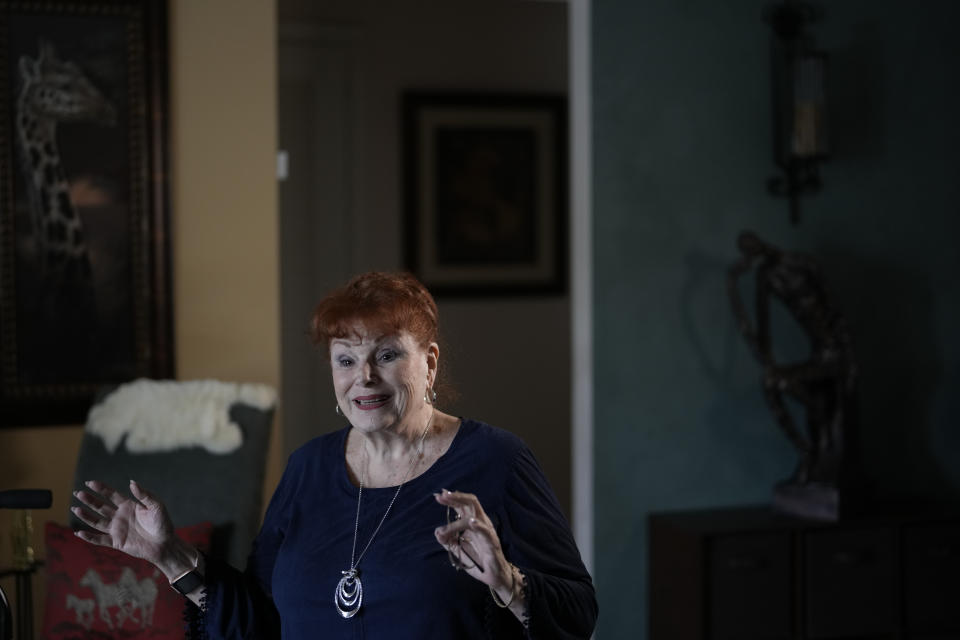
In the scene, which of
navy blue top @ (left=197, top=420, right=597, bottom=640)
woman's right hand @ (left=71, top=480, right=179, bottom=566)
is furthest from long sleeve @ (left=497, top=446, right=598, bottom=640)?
woman's right hand @ (left=71, top=480, right=179, bottom=566)

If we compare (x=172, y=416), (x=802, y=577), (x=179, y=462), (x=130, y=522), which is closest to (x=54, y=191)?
(x=172, y=416)

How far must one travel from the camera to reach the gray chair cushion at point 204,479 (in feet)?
8.63

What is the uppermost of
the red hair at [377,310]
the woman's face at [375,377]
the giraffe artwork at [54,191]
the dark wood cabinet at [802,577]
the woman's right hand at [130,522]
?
the giraffe artwork at [54,191]

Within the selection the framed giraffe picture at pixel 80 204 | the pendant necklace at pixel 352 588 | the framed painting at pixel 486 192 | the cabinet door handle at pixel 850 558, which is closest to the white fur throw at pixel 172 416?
the framed giraffe picture at pixel 80 204

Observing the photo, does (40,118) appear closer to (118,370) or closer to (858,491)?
(118,370)

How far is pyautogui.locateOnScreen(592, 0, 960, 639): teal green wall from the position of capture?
11.2 ft

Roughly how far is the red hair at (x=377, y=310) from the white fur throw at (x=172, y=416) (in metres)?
0.85

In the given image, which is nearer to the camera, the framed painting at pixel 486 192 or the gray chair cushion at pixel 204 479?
the gray chair cushion at pixel 204 479

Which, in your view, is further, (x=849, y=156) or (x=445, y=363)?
(x=849, y=156)

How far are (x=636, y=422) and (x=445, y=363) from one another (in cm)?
151

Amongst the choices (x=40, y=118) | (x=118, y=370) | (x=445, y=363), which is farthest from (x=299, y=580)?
(x=40, y=118)

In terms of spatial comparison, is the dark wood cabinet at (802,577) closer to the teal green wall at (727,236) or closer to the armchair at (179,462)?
the teal green wall at (727,236)

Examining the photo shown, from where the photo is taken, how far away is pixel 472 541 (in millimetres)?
1617

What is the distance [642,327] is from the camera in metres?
3.44
